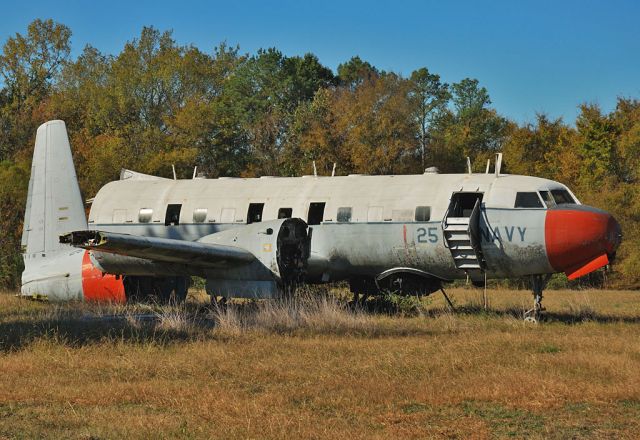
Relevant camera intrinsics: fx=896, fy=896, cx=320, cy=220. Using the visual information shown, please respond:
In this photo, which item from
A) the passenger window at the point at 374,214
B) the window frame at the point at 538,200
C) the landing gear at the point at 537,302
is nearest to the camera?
the window frame at the point at 538,200

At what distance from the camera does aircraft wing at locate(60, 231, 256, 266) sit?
18141 millimetres

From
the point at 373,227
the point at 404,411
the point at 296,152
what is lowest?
the point at 404,411

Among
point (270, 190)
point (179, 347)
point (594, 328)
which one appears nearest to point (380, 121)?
point (270, 190)

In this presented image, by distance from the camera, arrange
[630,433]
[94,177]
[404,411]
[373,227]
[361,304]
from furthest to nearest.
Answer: [94,177], [361,304], [373,227], [404,411], [630,433]

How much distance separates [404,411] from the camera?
1130 centimetres

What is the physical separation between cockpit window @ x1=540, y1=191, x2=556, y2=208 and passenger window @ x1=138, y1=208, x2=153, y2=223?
10550 mm

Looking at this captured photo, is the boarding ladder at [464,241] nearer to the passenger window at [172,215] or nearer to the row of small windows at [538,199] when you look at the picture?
the row of small windows at [538,199]

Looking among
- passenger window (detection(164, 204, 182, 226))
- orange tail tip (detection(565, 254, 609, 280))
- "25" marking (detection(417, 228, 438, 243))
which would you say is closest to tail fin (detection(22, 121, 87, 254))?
passenger window (detection(164, 204, 182, 226))

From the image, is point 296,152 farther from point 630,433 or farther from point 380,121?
point 630,433

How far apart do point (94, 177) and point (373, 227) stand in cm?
3036

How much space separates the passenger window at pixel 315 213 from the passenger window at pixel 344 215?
1.75ft

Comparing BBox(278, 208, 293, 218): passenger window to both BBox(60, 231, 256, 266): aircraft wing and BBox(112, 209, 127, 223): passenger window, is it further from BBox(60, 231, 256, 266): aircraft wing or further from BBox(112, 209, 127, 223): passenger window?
BBox(112, 209, 127, 223): passenger window

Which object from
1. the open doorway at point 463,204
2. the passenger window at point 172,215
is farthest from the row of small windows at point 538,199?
the passenger window at point 172,215

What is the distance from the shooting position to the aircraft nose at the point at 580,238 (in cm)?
1956
